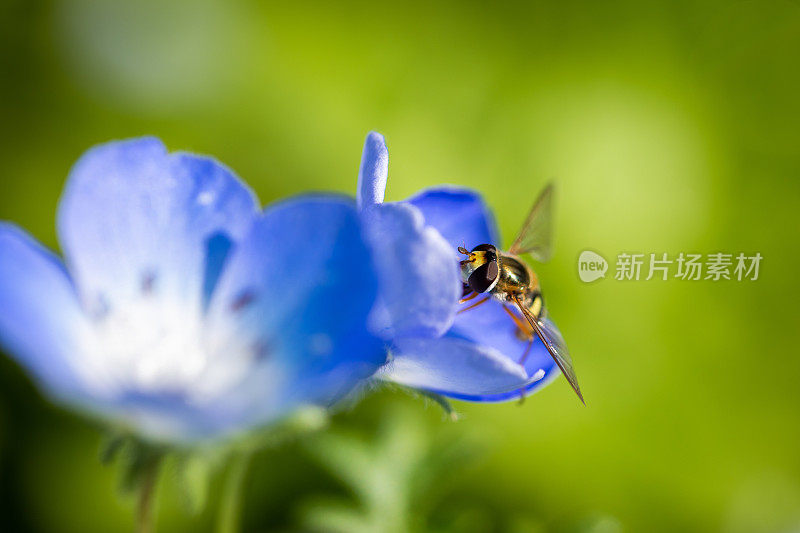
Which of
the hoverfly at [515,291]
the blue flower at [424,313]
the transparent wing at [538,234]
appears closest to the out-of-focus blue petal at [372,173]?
the blue flower at [424,313]

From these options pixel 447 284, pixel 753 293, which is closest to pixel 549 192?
pixel 447 284

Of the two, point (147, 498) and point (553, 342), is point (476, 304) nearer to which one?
point (553, 342)

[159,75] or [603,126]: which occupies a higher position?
[603,126]

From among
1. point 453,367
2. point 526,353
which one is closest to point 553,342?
point 526,353

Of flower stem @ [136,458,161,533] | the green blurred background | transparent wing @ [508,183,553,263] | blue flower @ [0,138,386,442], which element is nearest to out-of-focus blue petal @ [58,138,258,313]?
blue flower @ [0,138,386,442]

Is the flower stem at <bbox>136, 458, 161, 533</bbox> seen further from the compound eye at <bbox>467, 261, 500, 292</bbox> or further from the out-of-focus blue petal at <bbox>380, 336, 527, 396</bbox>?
the compound eye at <bbox>467, 261, 500, 292</bbox>

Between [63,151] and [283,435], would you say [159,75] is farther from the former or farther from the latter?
[283,435]
